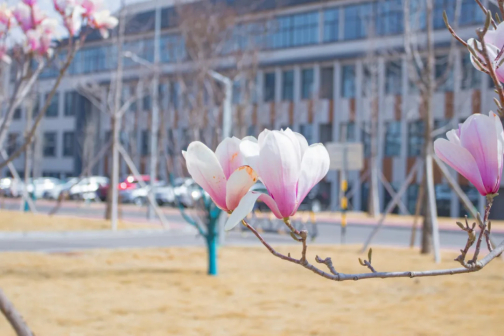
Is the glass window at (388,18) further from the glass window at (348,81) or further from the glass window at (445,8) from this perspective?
the glass window at (348,81)

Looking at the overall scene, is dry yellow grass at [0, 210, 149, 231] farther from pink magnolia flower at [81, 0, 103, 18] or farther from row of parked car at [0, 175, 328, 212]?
pink magnolia flower at [81, 0, 103, 18]

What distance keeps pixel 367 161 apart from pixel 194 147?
36.2 meters

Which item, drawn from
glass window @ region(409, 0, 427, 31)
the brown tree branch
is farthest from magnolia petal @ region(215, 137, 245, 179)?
glass window @ region(409, 0, 427, 31)

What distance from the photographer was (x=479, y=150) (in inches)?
53.3

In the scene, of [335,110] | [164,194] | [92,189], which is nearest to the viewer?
[164,194]

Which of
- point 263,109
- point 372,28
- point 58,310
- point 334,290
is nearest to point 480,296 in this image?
point 334,290

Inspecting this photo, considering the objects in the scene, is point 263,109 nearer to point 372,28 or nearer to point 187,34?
point 372,28

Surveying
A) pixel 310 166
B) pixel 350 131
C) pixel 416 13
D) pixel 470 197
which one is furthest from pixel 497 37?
pixel 350 131

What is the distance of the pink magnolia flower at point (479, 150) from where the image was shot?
133cm

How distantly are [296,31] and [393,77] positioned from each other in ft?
25.2

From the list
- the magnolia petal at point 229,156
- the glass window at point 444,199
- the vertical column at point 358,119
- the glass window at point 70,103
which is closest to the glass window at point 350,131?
the vertical column at point 358,119

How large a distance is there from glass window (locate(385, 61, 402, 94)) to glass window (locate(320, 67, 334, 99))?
3916 mm

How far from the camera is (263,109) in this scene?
136ft

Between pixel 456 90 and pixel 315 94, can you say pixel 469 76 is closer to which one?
pixel 456 90
